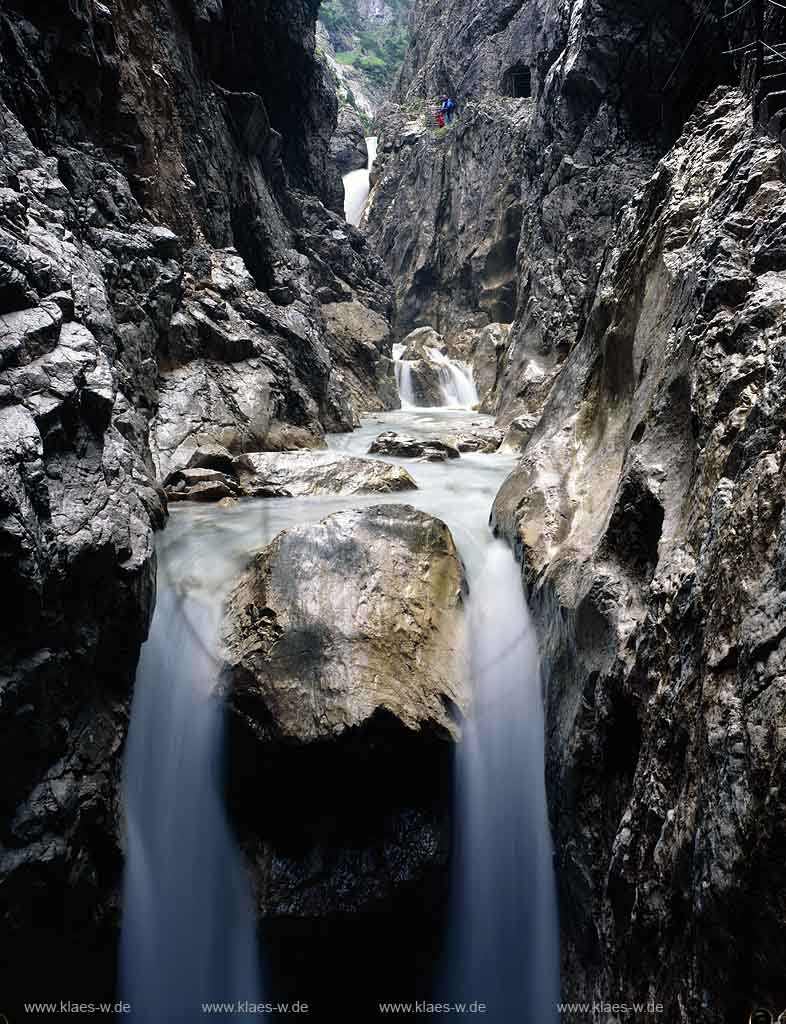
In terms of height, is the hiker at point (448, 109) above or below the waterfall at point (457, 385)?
above

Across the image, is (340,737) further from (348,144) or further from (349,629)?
(348,144)

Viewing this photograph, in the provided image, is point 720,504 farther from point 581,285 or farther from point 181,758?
point 581,285

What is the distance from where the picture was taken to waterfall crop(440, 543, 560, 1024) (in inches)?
139

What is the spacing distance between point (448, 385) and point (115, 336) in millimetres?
17839

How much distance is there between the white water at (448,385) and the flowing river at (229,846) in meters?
19.4

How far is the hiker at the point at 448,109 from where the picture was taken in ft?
112

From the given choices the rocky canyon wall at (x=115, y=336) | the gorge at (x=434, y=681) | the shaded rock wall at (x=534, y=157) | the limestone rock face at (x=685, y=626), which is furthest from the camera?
the shaded rock wall at (x=534, y=157)

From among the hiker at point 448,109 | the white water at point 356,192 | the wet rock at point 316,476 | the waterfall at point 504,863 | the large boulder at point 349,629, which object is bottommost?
the waterfall at point 504,863

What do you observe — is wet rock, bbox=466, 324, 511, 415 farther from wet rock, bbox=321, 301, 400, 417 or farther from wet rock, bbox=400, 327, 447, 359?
wet rock, bbox=321, 301, 400, 417

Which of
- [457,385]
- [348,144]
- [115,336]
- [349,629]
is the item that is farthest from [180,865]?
[348,144]

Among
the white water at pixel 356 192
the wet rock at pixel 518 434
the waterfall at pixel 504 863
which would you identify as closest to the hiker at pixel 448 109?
the white water at pixel 356 192

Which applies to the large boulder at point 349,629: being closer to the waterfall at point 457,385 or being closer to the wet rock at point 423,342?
the waterfall at point 457,385

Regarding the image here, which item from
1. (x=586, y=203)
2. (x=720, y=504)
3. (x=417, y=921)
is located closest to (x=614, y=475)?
(x=720, y=504)

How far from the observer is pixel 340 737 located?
11.7 feet
